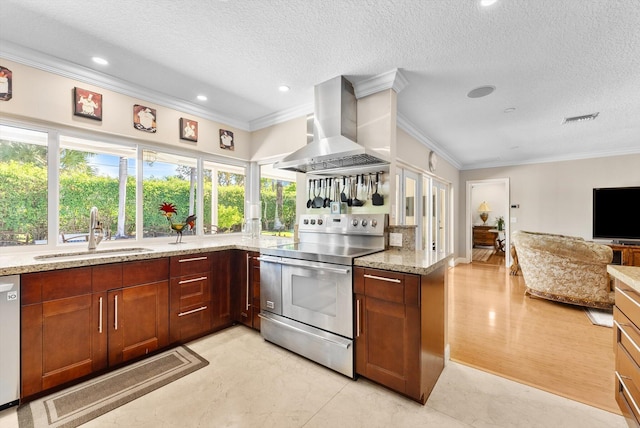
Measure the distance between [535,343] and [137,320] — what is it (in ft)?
11.9

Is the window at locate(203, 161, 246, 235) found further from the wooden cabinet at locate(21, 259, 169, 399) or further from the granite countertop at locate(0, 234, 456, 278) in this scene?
the wooden cabinet at locate(21, 259, 169, 399)

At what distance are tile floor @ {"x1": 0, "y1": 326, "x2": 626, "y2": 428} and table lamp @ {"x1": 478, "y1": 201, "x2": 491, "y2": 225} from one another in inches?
339

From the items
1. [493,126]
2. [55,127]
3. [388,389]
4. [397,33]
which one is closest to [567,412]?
[388,389]

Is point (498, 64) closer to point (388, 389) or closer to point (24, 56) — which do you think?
point (388, 389)

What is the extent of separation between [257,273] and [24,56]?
259 centimetres

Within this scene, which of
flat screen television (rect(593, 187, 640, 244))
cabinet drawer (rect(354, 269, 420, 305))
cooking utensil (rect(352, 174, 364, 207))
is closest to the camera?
cabinet drawer (rect(354, 269, 420, 305))

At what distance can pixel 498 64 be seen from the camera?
2299 millimetres

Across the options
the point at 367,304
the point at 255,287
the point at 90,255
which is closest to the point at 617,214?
the point at 367,304

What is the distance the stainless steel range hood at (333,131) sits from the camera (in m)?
2.42

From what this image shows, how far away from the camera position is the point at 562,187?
5.70 meters

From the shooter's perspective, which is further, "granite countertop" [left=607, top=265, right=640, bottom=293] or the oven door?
the oven door

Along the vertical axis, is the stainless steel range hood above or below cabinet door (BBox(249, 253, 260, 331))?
above

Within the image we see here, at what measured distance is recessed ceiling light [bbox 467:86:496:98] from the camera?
2.74 metres

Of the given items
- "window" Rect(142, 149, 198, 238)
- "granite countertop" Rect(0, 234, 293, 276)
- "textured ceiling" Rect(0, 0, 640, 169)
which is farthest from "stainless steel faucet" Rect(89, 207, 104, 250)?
"textured ceiling" Rect(0, 0, 640, 169)
